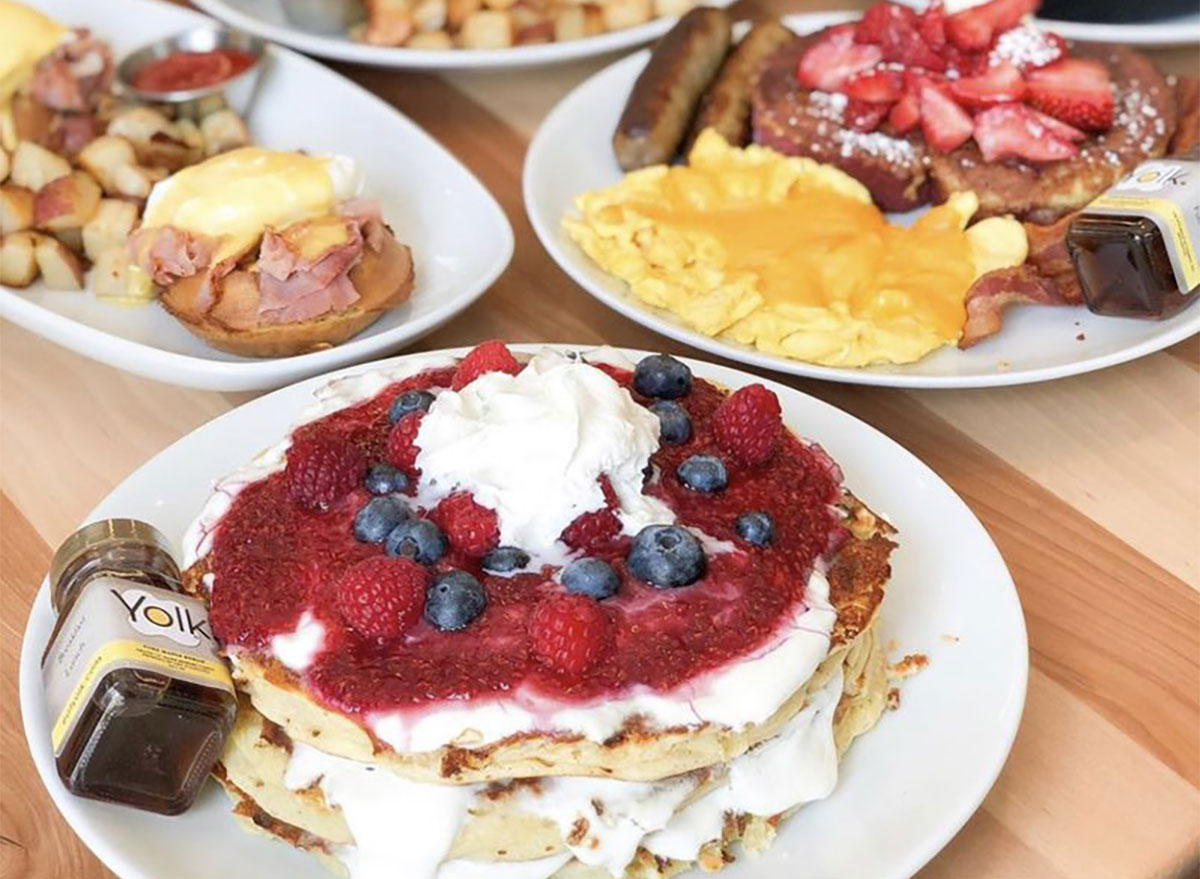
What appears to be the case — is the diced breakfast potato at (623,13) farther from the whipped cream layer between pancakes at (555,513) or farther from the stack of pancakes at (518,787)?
the stack of pancakes at (518,787)

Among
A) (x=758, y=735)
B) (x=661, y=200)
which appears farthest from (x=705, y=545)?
(x=661, y=200)

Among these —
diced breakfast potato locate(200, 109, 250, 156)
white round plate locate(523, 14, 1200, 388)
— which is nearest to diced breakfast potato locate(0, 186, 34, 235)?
diced breakfast potato locate(200, 109, 250, 156)

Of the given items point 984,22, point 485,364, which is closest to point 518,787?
point 485,364

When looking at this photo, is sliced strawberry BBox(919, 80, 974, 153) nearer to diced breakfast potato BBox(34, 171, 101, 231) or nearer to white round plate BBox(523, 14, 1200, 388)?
white round plate BBox(523, 14, 1200, 388)

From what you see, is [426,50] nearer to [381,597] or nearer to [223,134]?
[223,134]

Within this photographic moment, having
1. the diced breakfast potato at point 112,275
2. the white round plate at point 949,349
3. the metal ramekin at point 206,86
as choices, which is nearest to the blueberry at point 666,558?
the white round plate at point 949,349

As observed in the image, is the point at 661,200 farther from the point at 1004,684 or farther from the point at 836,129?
the point at 1004,684
